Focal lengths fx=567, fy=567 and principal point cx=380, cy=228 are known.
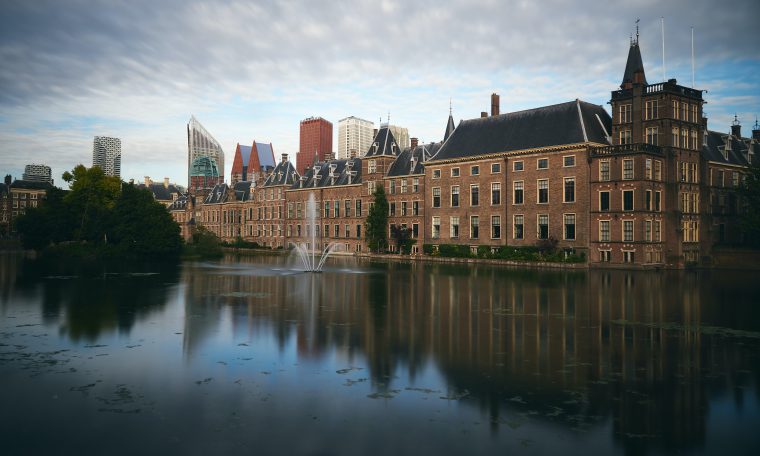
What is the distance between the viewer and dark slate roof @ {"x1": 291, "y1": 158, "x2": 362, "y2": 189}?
3327 inches

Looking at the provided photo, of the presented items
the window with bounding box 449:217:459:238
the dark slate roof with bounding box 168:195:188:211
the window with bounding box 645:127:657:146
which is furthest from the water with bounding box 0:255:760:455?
the dark slate roof with bounding box 168:195:188:211

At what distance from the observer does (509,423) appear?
10.0 meters

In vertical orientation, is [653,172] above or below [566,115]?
below

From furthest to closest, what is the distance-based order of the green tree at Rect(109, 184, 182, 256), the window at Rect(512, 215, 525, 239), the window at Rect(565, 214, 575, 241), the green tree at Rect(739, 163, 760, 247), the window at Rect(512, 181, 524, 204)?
the green tree at Rect(109, 184, 182, 256), the window at Rect(512, 181, 524, 204), the window at Rect(512, 215, 525, 239), the window at Rect(565, 214, 575, 241), the green tree at Rect(739, 163, 760, 247)

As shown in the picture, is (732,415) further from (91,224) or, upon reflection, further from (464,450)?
(91,224)

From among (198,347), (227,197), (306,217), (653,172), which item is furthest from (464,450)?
(227,197)

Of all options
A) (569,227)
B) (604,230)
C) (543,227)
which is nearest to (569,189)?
(569,227)

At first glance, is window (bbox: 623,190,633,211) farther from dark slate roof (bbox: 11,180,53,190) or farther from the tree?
dark slate roof (bbox: 11,180,53,190)

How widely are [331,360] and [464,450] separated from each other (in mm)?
6071

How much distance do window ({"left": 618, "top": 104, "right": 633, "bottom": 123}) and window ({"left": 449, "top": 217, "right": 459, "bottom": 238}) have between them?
67.3 feet

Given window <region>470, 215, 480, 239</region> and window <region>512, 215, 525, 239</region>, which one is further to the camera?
window <region>470, 215, 480, 239</region>

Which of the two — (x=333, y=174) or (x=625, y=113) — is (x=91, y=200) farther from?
(x=625, y=113)

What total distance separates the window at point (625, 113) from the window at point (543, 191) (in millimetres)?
8749

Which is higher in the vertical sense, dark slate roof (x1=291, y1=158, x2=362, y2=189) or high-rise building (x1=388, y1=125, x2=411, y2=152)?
high-rise building (x1=388, y1=125, x2=411, y2=152)
